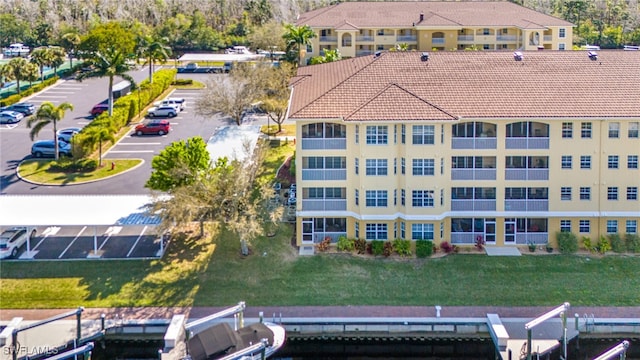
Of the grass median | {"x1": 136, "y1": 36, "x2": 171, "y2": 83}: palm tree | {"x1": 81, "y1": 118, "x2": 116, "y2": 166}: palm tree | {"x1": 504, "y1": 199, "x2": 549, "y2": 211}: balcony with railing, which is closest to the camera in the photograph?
{"x1": 504, "y1": 199, "x2": 549, "y2": 211}: balcony with railing

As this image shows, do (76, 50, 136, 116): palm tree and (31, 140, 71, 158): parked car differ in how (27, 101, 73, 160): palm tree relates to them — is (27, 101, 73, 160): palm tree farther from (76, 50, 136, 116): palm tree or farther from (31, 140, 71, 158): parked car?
(76, 50, 136, 116): palm tree

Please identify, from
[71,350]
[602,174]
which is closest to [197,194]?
[71,350]

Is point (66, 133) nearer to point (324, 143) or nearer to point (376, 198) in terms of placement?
point (324, 143)

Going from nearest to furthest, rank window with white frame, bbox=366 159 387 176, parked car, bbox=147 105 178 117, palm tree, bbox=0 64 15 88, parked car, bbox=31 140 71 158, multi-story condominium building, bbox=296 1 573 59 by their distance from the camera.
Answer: window with white frame, bbox=366 159 387 176, parked car, bbox=31 140 71 158, parked car, bbox=147 105 178 117, palm tree, bbox=0 64 15 88, multi-story condominium building, bbox=296 1 573 59

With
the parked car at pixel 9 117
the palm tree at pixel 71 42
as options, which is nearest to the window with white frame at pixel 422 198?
the parked car at pixel 9 117

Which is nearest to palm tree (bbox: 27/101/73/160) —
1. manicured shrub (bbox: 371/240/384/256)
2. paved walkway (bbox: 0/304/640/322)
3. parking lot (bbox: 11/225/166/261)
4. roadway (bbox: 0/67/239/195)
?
roadway (bbox: 0/67/239/195)

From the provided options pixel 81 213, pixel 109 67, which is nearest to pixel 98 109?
pixel 109 67

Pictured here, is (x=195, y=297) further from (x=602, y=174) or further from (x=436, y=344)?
(x=602, y=174)
